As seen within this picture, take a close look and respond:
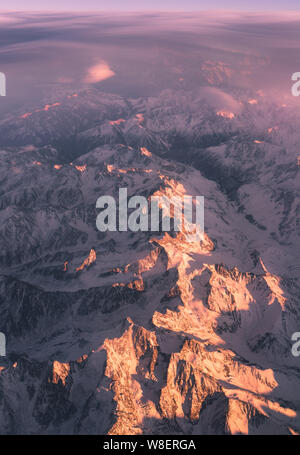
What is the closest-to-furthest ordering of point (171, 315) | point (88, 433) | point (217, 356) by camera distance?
point (88, 433)
point (217, 356)
point (171, 315)

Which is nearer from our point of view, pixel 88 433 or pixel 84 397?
pixel 88 433

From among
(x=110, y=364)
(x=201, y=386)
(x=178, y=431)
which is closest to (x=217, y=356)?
(x=201, y=386)

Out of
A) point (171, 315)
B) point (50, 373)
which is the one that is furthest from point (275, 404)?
point (50, 373)

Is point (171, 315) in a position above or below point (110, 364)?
below

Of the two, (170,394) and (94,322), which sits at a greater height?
(170,394)
